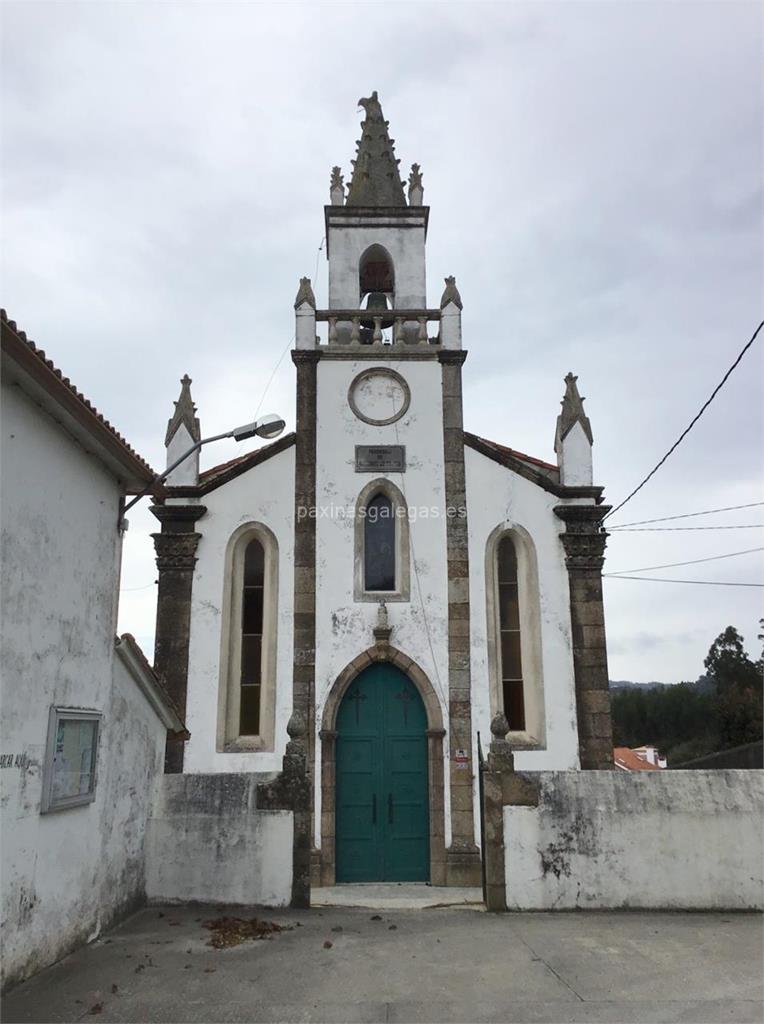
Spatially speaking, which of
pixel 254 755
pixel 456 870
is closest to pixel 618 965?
pixel 456 870

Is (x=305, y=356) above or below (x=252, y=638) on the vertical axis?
above

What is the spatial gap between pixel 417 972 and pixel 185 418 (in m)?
9.06

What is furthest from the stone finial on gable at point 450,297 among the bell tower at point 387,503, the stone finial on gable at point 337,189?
the stone finial on gable at point 337,189

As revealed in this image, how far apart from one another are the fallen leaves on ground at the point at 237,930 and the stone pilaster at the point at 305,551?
291cm

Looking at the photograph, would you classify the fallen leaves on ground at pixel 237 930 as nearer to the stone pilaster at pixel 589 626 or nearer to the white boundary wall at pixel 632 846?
the white boundary wall at pixel 632 846

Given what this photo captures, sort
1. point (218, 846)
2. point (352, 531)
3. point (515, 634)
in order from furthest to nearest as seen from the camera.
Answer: point (352, 531)
point (515, 634)
point (218, 846)

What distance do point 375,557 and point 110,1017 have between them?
7.95 m

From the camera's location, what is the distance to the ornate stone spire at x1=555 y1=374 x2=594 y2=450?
43.1 ft

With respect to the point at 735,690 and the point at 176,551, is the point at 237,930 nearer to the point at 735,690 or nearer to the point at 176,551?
the point at 176,551

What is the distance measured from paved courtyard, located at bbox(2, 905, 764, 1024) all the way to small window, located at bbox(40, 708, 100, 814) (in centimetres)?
128

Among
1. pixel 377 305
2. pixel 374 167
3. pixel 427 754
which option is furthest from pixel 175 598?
pixel 374 167

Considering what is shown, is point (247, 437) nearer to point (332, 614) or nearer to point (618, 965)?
point (332, 614)

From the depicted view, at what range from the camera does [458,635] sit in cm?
1209

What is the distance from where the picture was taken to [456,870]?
11.1 m
